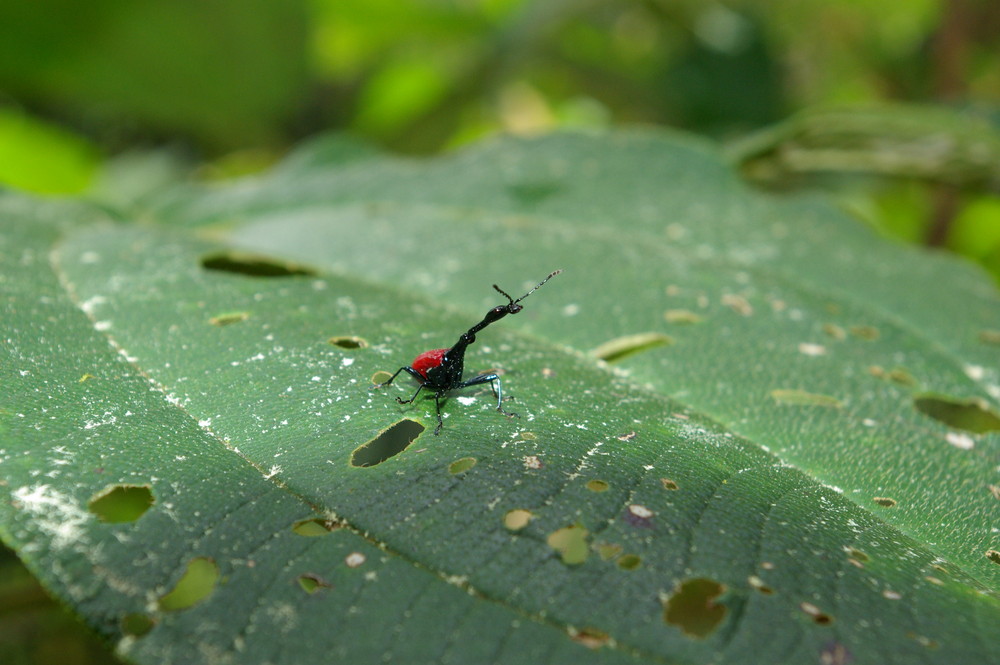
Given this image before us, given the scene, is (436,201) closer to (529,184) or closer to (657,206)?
(529,184)

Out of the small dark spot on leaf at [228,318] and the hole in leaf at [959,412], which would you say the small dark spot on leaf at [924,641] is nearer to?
the hole in leaf at [959,412]

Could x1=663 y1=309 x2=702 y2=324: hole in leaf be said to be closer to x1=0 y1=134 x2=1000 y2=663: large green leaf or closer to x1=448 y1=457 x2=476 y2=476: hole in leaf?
x1=0 y1=134 x2=1000 y2=663: large green leaf

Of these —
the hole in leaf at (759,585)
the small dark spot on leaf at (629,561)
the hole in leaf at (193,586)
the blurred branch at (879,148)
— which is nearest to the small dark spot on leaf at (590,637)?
the small dark spot on leaf at (629,561)

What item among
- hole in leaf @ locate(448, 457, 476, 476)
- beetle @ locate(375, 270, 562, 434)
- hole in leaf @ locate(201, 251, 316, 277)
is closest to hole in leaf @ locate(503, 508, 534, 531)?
hole in leaf @ locate(448, 457, 476, 476)

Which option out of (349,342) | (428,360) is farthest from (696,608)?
(349,342)

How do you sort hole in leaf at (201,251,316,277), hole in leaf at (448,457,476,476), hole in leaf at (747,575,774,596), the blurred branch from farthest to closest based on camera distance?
the blurred branch
hole in leaf at (201,251,316,277)
hole in leaf at (448,457,476,476)
hole in leaf at (747,575,774,596)
